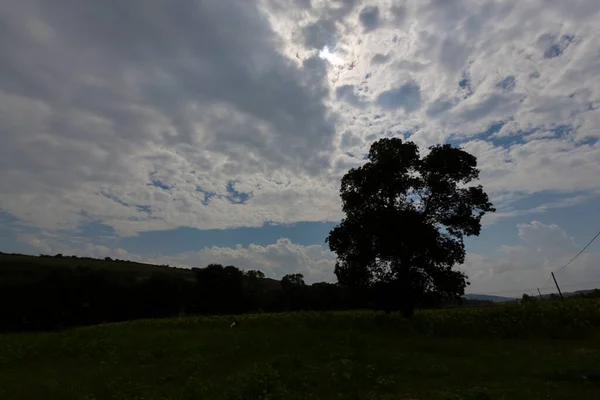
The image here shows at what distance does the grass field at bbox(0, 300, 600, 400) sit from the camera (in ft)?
43.4

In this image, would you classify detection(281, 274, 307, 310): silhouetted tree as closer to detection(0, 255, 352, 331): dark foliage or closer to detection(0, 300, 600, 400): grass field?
detection(0, 255, 352, 331): dark foliage

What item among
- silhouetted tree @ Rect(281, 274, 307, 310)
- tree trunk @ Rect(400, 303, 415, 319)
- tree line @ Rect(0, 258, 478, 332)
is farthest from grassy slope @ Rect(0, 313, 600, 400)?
silhouetted tree @ Rect(281, 274, 307, 310)

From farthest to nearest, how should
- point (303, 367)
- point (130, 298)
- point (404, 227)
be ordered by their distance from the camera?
point (130, 298) < point (404, 227) < point (303, 367)

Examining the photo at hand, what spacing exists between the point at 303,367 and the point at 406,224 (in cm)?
1564

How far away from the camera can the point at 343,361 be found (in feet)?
52.7

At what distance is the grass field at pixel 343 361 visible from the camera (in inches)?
520

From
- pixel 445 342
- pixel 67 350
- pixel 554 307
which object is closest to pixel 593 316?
pixel 554 307

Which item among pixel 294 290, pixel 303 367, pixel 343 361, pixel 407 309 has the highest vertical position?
pixel 294 290

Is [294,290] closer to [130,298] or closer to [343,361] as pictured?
[130,298]

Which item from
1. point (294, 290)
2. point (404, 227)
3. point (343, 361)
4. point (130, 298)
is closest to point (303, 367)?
point (343, 361)

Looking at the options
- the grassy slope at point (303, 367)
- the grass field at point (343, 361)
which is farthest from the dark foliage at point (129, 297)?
the grassy slope at point (303, 367)

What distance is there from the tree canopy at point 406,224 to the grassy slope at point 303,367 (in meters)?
4.31

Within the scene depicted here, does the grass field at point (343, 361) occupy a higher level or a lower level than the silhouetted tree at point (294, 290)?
lower

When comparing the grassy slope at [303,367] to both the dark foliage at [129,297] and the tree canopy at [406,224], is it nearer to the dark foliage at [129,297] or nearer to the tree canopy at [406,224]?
the tree canopy at [406,224]
